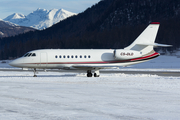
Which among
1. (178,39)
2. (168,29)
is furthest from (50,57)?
(168,29)

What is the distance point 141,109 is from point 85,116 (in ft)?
8.66

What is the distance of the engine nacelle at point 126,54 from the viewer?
31734 mm

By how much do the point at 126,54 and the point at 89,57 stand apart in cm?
431

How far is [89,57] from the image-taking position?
3158cm

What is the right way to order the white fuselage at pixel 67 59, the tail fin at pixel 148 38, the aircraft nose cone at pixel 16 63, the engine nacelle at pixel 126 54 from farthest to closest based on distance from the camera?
the tail fin at pixel 148 38 < the engine nacelle at pixel 126 54 < the white fuselage at pixel 67 59 < the aircraft nose cone at pixel 16 63

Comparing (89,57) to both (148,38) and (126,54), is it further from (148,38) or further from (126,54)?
(148,38)

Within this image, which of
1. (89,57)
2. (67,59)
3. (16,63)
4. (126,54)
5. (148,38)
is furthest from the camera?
Result: (148,38)

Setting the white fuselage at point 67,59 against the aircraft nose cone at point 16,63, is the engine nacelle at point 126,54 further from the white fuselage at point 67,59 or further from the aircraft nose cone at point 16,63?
the aircraft nose cone at point 16,63

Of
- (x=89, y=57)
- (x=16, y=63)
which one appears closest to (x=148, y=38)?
(x=89, y=57)

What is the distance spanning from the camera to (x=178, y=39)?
136 metres

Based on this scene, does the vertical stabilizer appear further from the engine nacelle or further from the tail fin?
the engine nacelle

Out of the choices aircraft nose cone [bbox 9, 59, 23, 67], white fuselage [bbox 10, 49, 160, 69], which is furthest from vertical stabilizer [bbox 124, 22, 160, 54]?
aircraft nose cone [bbox 9, 59, 23, 67]

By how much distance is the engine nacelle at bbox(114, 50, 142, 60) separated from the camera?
31.7 meters

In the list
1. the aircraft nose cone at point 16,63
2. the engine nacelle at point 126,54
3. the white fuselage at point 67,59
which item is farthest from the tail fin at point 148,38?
the aircraft nose cone at point 16,63
